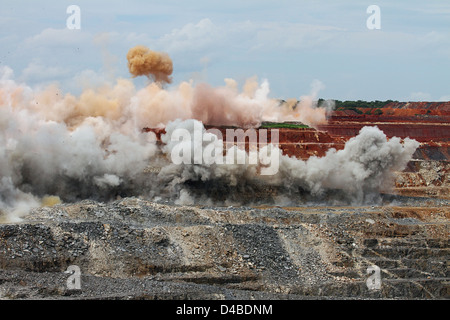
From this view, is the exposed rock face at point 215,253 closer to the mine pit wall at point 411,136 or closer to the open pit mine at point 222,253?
the open pit mine at point 222,253

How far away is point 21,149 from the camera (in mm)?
54031

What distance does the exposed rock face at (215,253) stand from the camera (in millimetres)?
36250

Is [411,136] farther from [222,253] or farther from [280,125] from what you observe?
[222,253]

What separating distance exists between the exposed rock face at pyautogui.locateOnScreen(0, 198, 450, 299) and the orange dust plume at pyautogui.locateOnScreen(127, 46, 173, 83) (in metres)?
25.5

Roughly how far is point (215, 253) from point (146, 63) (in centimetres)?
3469

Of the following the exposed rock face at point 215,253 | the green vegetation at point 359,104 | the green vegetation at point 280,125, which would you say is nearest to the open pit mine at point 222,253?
the exposed rock face at point 215,253

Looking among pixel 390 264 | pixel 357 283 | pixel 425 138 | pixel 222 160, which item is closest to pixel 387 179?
pixel 222 160

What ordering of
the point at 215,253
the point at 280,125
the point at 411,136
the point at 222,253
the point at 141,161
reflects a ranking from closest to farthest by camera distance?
the point at 215,253
the point at 222,253
the point at 141,161
the point at 280,125
the point at 411,136

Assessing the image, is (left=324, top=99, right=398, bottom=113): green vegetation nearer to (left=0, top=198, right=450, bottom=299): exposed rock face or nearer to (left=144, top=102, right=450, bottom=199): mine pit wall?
(left=144, top=102, right=450, bottom=199): mine pit wall

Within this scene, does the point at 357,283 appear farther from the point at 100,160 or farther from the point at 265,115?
the point at 265,115

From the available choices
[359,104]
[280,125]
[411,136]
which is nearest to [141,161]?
[280,125]

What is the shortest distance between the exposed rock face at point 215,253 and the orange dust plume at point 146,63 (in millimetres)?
25500

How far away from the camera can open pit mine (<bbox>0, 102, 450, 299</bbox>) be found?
36188mm

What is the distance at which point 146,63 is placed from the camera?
240ft
